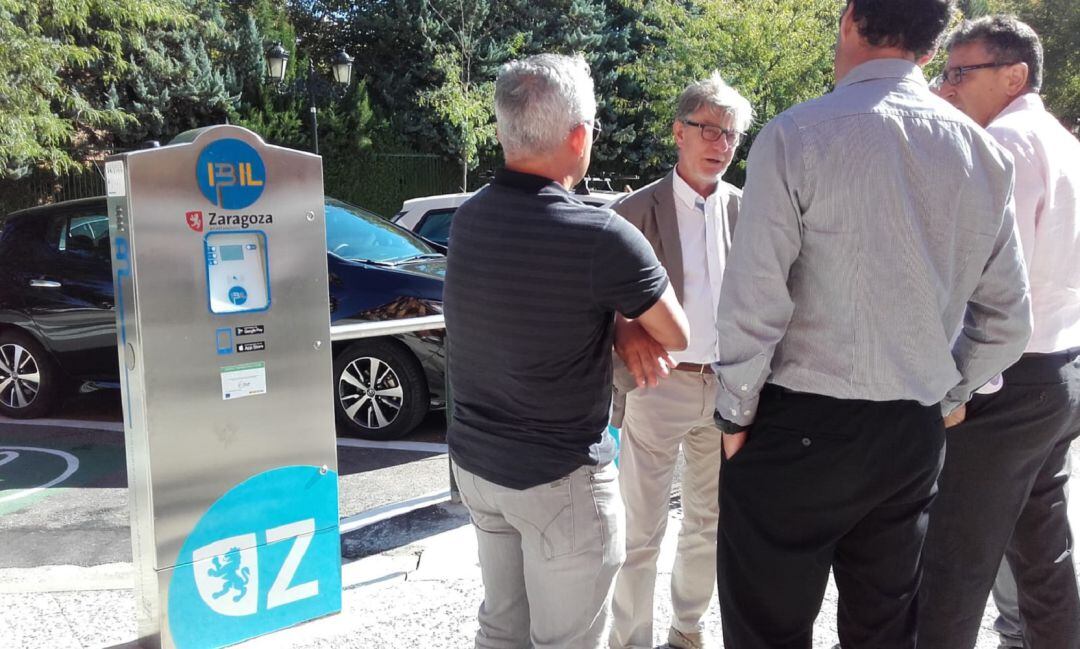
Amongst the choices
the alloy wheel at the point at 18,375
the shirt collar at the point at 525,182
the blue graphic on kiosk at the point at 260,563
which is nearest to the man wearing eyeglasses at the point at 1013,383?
the shirt collar at the point at 525,182

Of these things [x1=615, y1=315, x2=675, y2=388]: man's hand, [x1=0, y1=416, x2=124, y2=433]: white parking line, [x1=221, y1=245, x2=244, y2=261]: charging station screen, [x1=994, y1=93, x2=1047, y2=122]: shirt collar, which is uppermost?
[x1=994, y1=93, x2=1047, y2=122]: shirt collar

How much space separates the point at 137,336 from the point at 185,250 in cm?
30

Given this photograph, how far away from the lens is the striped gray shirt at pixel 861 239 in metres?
2.02

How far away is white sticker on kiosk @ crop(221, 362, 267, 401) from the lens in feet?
9.79

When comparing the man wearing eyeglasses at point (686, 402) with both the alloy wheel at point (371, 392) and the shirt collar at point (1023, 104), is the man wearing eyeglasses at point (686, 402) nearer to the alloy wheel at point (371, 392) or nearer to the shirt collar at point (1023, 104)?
the shirt collar at point (1023, 104)

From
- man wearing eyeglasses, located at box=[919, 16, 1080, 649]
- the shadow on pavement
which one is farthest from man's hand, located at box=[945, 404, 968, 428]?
the shadow on pavement

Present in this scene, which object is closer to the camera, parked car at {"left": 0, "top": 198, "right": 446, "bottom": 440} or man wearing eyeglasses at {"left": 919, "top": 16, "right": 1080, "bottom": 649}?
man wearing eyeglasses at {"left": 919, "top": 16, "right": 1080, "bottom": 649}

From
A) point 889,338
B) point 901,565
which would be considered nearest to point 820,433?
point 889,338

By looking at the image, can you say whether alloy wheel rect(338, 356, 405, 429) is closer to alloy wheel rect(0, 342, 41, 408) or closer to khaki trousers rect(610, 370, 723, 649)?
alloy wheel rect(0, 342, 41, 408)

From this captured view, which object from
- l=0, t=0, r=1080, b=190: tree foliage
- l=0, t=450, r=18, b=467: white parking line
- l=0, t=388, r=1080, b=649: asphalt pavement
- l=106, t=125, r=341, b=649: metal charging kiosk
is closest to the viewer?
l=106, t=125, r=341, b=649: metal charging kiosk

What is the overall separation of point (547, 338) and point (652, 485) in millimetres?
1202

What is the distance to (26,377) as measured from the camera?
284 inches

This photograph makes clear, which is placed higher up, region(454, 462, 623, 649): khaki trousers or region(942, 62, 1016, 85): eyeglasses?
region(942, 62, 1016, 85): eyeglasses

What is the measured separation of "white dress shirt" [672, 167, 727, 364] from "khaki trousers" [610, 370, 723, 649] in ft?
0.48
